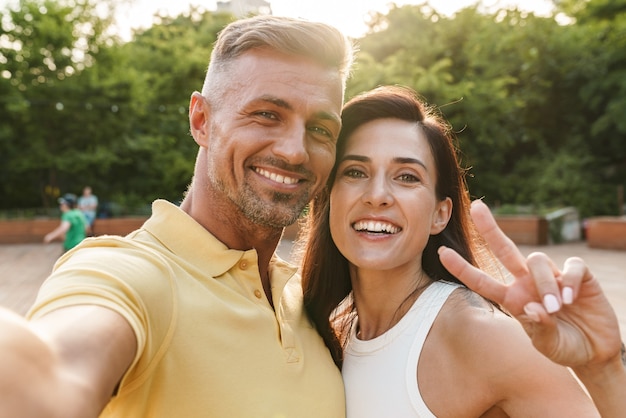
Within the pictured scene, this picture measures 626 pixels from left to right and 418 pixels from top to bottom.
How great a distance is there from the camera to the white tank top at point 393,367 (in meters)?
1.88

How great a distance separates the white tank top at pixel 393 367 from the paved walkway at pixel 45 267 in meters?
4.95

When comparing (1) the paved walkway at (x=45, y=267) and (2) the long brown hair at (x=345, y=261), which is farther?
(1) the paved walkway at (x=45, y=267)

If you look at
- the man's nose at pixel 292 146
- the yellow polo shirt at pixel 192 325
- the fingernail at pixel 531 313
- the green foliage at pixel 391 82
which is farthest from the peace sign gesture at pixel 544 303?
the green foliage at pixel 391 82

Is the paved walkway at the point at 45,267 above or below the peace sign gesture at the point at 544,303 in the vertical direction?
below

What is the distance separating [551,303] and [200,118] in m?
1.39

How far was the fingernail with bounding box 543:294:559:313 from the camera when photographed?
121 cm

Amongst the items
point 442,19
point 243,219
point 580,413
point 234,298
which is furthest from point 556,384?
point 442,19

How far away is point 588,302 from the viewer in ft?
4.22

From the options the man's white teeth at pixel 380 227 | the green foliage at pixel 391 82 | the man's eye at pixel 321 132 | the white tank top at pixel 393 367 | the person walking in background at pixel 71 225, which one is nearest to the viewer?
the white tank top at pixel 393 367

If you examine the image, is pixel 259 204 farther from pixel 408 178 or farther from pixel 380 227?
pixel 408 178

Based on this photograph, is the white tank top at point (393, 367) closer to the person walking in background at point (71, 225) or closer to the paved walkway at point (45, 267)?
the paved walkway at point (45, 267)

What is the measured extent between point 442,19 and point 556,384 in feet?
75.2

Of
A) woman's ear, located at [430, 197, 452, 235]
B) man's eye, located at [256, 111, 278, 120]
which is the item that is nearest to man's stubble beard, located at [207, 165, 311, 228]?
man's eye, located at [256, 111, 278, 120]

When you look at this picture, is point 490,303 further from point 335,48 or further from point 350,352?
point 335,48
